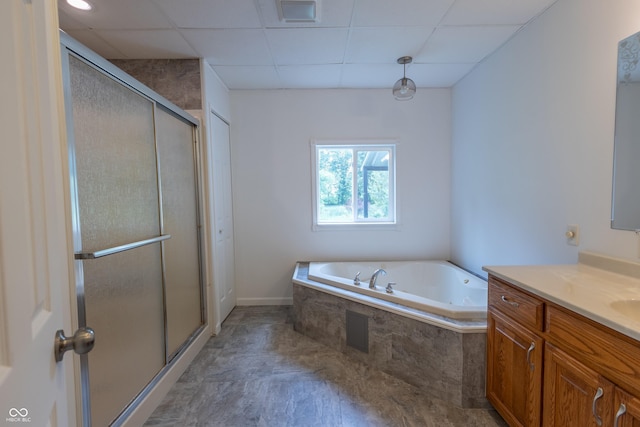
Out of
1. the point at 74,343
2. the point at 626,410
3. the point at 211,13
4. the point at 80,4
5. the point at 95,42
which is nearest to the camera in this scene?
the point at 74,343

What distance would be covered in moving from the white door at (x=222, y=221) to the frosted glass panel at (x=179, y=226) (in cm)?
26

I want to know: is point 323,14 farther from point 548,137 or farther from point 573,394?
point 573,394

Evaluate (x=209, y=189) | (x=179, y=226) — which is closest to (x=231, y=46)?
(x=209, y=189)

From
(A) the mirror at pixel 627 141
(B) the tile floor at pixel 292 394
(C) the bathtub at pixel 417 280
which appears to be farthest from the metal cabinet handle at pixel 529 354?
(C) the bathtub at pixel 417 280

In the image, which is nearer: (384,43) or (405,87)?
(384,43)

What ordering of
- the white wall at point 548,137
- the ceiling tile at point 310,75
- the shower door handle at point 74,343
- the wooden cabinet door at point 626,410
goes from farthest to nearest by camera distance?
the ceiling tile at point 310,75 → the white wall at point 548,137 → the wooden cabinet door at point 626,410 → the shower door handle at point 74,343

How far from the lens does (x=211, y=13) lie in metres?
1.91

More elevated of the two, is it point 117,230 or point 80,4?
point 80,4

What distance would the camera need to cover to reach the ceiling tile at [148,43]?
2.14 m

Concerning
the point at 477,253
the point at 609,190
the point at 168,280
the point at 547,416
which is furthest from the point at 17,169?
the point at 477,253

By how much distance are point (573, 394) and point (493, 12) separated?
7.10ft

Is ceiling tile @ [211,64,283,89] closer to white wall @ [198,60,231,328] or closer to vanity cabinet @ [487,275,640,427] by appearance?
white wall @ [198,60,231,328]

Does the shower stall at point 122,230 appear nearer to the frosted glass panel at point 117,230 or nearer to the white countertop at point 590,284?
the frosted glass panel at point 117,230

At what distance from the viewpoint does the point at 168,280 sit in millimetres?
2023
